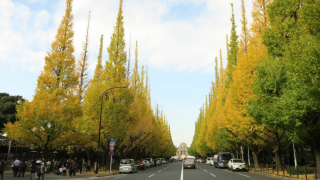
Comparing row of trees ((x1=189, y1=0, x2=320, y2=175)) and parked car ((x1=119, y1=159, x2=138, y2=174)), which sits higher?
row of trees ((x1=189, y1=0, x2=320, y2=175))

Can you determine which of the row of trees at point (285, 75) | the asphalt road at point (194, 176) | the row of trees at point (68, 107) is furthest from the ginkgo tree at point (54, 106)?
the row of trees at point (285, 75)

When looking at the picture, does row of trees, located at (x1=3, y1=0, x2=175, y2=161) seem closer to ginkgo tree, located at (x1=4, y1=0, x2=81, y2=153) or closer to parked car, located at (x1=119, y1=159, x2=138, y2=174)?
ginkgo tree, located at (x1=4, y1=0, x2=81, y2=153)

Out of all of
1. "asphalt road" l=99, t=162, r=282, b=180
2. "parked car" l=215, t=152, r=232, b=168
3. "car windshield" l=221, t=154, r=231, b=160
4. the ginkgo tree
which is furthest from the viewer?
"car windshield" l=221, t=154, r=231, b=160

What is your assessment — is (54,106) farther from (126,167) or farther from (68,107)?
(126,167)

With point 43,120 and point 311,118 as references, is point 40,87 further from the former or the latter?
point 311,118

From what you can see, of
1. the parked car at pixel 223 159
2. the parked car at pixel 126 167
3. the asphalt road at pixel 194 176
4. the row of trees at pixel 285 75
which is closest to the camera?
the row of trees at pixel 285 75

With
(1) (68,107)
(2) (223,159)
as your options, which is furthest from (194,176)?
(2) (223,159)

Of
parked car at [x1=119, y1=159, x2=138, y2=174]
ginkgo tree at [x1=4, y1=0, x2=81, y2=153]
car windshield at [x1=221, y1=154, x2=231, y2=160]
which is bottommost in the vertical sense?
parked car at [x1=119, y1=159, x2=138, y2=174]

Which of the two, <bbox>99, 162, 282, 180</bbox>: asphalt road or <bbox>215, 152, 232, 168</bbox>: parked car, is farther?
<bbox>215, 152, 232, 168</bbox>: parked car

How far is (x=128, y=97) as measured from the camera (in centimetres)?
2881

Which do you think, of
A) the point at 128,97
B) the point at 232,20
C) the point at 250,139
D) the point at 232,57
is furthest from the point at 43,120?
the point at 232,20

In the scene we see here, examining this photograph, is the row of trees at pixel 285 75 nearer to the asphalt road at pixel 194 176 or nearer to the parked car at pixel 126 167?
the asphalt road at pixel 194 176

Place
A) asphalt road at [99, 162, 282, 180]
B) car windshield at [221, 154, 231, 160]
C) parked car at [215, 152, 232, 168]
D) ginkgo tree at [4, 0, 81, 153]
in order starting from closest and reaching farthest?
1. asphalt road at [99, 162, 282, 180]
2. ginkgo tree at [4, 0, 81, 153]
3. parked car at [215, 152, 232, 168]
4. car windshield at [221, 154, 231, 160]

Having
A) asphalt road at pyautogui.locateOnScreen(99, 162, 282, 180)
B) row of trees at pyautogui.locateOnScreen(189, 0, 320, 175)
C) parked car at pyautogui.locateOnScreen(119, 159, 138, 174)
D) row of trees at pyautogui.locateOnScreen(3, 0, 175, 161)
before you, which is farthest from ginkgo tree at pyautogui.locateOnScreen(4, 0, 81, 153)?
row of trees at pyautogui.locateOnScreen(189, 0, 320, 175)
